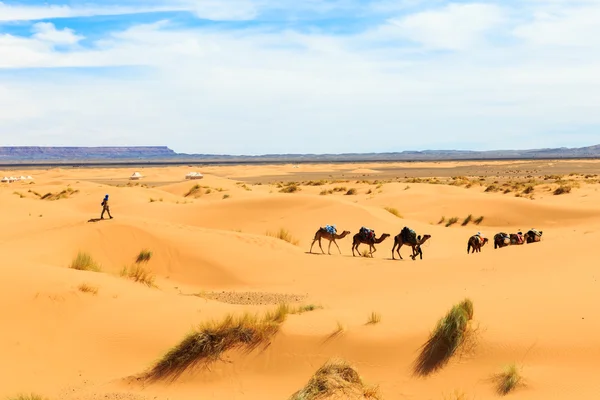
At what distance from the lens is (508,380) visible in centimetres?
756

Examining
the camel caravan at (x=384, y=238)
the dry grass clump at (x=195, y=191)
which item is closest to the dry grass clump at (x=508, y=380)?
the camel caravan at (x=384, y=238)

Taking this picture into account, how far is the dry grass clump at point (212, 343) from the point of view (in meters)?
9.27

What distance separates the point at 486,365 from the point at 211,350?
396 centimetres

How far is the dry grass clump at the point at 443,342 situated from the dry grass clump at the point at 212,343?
2353mm

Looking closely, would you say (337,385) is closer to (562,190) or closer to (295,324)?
(295,324)

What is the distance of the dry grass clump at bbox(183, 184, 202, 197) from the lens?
156 feet

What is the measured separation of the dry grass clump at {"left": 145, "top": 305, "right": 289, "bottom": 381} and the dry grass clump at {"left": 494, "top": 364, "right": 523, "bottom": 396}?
135 inches

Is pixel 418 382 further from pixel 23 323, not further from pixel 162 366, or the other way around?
pixel 23 323

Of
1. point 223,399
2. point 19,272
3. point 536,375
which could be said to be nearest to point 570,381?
point 536,375

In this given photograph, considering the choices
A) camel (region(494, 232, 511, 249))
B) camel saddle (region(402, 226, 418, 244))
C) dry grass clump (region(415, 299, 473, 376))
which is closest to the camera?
dry grass clump (region(415, 299, 473, 376))

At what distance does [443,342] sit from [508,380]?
1.20m

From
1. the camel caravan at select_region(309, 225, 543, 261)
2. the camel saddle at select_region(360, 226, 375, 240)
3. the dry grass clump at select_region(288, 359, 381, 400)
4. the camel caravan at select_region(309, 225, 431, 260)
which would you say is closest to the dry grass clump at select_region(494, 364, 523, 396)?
the dry grass clump at select_region(288, 359, 381, 400)

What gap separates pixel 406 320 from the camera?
968cm

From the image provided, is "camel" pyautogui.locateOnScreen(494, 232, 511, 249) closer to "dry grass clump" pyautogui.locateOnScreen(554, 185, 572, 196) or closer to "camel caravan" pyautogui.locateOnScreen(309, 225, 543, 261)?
"camel caravan" pyautogui.locateOnScreen(309, 225, 543, 261)
